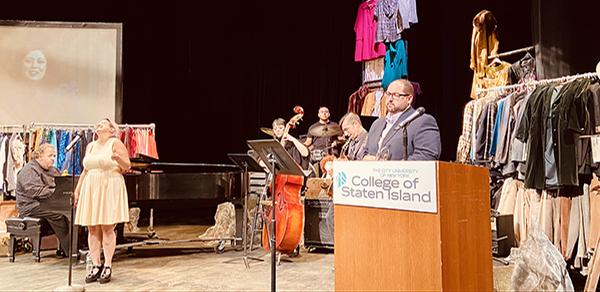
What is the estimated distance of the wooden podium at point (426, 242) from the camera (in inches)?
92.7

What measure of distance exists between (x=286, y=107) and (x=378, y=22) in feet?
8.88

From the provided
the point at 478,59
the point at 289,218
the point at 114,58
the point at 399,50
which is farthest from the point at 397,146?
the point at 114,58

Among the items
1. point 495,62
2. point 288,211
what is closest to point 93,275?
point 288,211

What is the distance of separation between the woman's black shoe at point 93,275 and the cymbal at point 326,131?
10.1ft

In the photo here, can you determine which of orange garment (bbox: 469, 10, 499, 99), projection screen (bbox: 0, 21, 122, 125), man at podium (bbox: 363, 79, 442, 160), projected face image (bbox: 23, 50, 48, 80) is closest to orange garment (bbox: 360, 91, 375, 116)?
orange garment (bbox: 469, 10, 499, 99)

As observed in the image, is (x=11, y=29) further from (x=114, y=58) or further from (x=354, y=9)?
(x=354, y=9)

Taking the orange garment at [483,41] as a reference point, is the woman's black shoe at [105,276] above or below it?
below

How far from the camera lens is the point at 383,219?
8.34 feet

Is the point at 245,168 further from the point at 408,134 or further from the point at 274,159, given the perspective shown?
the point at 408,134

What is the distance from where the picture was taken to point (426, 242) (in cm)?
237

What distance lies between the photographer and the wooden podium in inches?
92.7

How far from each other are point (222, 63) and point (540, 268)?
24.9 ft

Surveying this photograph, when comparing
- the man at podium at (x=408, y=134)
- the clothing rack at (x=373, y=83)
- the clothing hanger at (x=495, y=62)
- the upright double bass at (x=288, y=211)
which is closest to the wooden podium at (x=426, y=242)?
the man at podium at (x=408, y=134)

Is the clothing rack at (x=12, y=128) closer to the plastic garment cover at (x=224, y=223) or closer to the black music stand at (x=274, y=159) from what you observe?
the plastic garment cover at (x=224, y=223)
